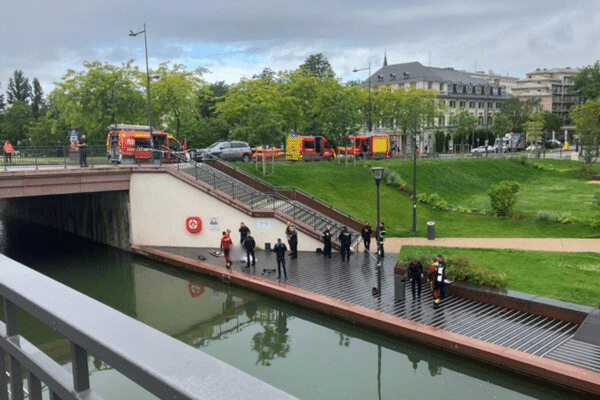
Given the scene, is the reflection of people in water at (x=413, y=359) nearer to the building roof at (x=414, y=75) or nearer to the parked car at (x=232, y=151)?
the parked car at (x=232, y=151)

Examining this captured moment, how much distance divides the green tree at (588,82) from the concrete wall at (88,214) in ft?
352

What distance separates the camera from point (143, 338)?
5.44ft

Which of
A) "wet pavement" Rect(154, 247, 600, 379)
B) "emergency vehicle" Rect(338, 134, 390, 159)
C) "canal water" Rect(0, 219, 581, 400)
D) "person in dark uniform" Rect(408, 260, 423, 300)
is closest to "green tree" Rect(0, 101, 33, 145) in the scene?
"emergency vehicle" Rect(338, 134, 390, 159)

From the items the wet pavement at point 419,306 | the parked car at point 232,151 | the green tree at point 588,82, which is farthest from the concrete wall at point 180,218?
the green tree at point 588,82

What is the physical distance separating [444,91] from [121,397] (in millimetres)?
96376

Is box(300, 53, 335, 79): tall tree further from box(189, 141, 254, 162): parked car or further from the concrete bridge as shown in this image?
the concrete bridge

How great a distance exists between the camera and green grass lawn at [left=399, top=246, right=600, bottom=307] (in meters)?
16.2

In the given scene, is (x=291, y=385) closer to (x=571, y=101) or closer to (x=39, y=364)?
(x=39, y=364)

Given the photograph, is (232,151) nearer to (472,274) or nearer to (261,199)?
(261,199)

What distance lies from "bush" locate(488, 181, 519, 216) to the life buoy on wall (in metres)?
17.1

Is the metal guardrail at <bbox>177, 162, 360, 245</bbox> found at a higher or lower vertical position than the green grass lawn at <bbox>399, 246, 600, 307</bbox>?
higher

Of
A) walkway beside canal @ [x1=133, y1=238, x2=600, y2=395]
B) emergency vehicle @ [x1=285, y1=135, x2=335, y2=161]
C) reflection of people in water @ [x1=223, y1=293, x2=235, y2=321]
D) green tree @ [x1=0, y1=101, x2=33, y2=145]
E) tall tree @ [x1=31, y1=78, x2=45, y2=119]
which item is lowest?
Result: reflection of people in water @ [x1=223, y1=293, x2=235, y2=321]

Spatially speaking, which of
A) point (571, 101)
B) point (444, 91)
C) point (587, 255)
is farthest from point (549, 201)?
point (571, 101)

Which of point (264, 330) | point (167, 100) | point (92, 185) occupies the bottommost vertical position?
point (264, 330)
